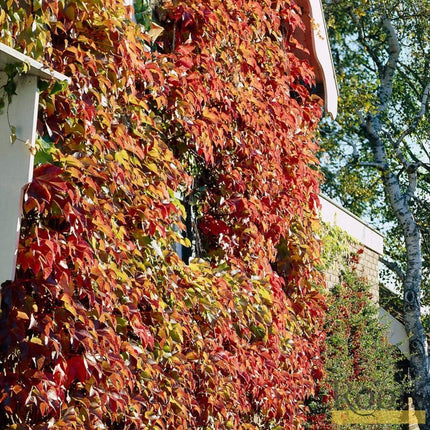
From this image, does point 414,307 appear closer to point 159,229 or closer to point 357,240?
point 357,240

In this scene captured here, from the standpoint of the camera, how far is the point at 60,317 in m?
3.29

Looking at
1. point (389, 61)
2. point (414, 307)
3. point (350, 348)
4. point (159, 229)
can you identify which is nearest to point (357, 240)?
point (350, 348)

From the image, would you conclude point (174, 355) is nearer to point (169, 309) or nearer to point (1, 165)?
point (169, 309)

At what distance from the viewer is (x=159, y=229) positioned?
4.15 m

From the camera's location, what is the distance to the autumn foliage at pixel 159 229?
3285 millimetres

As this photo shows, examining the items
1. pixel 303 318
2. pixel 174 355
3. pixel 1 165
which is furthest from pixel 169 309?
pixel 303 318

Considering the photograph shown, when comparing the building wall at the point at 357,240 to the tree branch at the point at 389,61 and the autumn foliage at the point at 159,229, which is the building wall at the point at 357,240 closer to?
the autumn foliage at the point at 159,229

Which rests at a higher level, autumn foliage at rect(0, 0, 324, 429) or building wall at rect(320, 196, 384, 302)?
building wall at rect(320, 196, 384, 302)

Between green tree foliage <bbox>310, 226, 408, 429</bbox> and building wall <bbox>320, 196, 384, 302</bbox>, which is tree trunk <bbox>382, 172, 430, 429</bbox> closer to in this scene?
building wall <bbox>320, 196, 384, 302</bbox>

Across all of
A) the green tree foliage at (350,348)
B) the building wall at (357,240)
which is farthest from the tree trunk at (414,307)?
the green tree foliage at (350,348)

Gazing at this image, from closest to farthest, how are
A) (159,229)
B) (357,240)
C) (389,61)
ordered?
(159,229)
(357,240)
(389,61)

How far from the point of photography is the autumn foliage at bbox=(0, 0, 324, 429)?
3285mm

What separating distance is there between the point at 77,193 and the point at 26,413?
0.94 metres

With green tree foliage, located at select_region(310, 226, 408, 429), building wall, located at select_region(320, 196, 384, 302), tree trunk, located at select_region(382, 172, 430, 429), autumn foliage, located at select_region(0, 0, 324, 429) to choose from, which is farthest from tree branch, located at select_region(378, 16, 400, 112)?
autumn foliage, located at select_region(0, 0, 324, 429)
